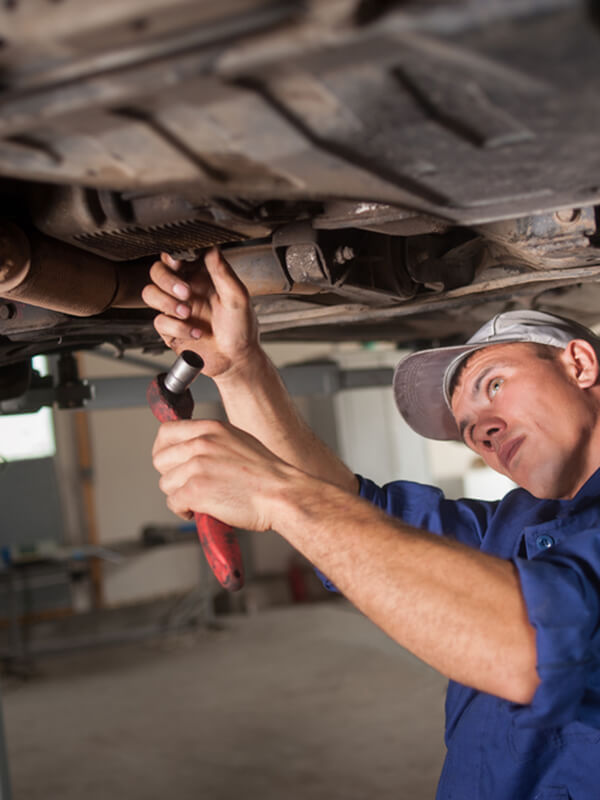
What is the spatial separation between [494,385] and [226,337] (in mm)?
496

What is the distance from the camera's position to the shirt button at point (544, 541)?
109 cm

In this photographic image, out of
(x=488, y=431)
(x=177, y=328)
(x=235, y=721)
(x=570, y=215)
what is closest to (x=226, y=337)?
(x=177, y=328)

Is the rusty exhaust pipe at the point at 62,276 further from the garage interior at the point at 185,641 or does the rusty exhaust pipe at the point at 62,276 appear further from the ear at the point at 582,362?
the garage interior at the point at 185,641

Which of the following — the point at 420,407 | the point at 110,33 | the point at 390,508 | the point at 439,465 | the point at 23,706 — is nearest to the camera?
the point at 110,33

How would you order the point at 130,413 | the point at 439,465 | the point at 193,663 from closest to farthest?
1. the point at 193,663
2. the point at 439,465
3. the point at 130,413

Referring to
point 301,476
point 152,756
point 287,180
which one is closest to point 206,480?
point 301,476

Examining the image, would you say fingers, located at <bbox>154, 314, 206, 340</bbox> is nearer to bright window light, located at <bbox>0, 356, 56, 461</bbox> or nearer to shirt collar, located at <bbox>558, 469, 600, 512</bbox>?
shirt collar, located at <bbox>558, 469, 600, 512</bbox>

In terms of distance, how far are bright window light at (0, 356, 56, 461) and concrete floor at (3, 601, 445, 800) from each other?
5.18 ft

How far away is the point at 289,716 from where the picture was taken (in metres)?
3.50

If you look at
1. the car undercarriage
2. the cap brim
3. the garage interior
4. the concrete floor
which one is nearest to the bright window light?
the garage interior

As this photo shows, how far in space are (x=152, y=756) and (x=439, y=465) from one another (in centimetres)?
295

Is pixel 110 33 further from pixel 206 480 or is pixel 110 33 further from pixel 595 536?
pixel 595 536

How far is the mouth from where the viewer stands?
47.8 inches

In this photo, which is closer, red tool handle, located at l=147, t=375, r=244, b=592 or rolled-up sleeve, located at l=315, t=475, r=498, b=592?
red tool handle, located at l=147, t=375, r=244, b=592
